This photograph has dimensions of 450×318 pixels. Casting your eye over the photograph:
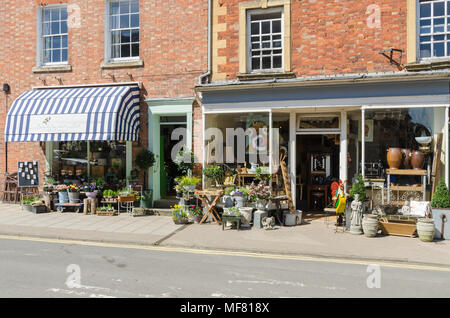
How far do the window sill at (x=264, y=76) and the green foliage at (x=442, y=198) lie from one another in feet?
16.1

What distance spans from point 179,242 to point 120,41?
25.7ft

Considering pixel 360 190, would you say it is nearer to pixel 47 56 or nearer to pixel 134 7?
pixel 134 7

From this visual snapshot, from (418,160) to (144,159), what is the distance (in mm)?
7913

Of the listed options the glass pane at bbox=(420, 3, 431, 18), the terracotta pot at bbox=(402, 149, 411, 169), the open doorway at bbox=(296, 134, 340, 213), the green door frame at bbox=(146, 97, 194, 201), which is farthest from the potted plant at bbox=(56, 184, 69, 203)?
the glass pane at bbox=(420, 3, 431, 18)

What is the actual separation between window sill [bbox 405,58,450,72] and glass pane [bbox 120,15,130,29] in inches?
349

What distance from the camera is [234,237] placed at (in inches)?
344

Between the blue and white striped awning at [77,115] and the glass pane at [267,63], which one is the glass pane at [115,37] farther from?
the glass pane at [267,63]

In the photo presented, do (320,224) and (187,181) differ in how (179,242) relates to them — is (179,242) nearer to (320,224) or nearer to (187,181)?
(187,181)

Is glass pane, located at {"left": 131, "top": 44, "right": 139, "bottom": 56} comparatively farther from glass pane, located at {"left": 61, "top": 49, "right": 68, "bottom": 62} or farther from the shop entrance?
glass pane, located at {"left": 61, "top": 49, "right": 68, "bottom": 62}

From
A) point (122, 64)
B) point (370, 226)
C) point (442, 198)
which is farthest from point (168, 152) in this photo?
point (442, 198)

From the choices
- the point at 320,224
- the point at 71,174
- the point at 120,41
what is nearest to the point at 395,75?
the point at 320,224

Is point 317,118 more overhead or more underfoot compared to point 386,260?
more overhead

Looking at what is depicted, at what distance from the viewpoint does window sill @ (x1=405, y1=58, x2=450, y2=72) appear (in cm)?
965

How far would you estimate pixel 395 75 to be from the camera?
9.53 m
